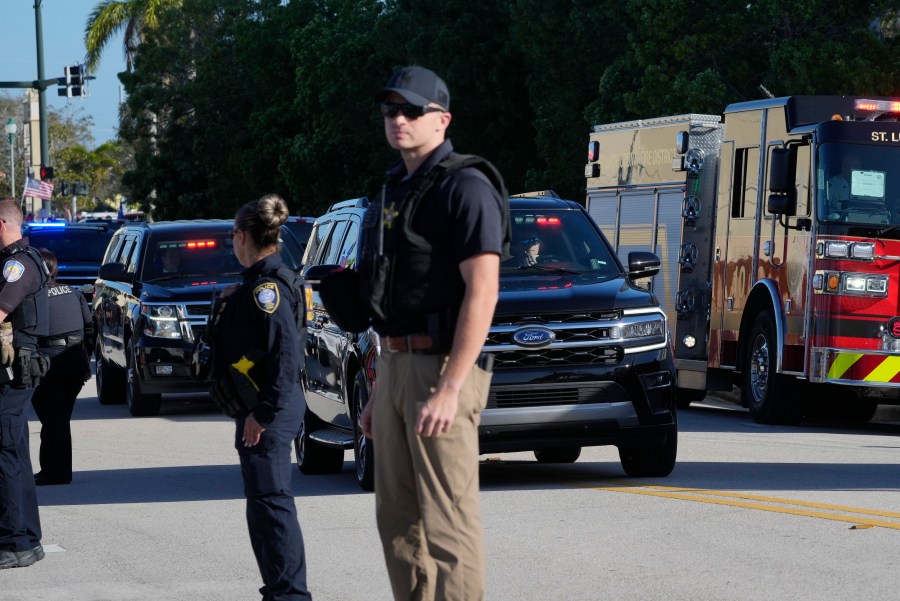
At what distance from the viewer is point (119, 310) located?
62.5 feet

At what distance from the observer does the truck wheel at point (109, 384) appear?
1989 cm

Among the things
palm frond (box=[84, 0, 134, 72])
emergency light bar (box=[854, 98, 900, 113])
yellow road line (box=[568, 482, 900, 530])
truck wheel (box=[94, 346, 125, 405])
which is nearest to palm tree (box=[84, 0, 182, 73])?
palm frond (box=[84, 0, 134, 72])

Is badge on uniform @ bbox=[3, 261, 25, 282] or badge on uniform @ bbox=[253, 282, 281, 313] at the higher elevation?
badge on uniform @ bbox=[253, 282, 281, 313]

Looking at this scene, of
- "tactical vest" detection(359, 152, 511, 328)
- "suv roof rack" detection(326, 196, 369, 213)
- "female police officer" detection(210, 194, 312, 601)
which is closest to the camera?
"tactical vest" detection(359, 152, 511, 328)

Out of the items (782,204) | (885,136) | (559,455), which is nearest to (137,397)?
(559,455)

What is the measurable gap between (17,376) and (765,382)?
378 inches

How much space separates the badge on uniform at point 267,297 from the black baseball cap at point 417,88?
4.68ft

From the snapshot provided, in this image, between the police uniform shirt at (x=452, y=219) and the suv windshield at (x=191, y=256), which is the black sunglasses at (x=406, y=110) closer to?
the police uniform shirt at (x=452, y=219)

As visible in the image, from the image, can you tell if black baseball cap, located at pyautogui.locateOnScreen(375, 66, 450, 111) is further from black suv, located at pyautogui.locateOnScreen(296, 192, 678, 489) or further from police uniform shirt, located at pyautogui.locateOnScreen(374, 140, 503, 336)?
black suv, located at pyautogui.locateOnScreen(296, 192, 678, 489)

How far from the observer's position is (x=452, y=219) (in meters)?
5.11

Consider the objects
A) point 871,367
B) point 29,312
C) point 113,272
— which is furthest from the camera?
point 113,272

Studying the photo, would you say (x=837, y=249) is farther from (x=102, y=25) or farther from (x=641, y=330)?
(x=102, y=25)

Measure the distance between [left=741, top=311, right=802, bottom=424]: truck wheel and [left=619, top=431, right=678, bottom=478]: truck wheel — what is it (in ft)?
16.3

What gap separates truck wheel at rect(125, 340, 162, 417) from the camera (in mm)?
17906
